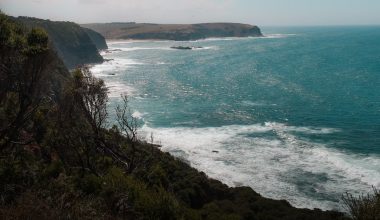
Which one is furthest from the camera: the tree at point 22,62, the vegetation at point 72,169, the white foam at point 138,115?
the white foam at point 138,115

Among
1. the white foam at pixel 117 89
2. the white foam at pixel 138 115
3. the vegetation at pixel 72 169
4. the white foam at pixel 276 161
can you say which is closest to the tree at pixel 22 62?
the vegetation at pixel 72 169

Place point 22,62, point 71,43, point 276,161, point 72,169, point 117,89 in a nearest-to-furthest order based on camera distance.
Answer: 1. point 22,62
2. point 72,169
3. point 276,161
4. point 117,89
5. point 71,43

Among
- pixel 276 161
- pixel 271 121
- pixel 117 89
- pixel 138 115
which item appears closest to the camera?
pixel 276 161

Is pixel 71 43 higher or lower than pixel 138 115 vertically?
higher

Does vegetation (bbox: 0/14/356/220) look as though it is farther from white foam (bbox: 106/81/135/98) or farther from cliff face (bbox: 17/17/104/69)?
cliff face (bbox: 17/17/104/69)

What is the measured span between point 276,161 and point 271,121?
59.7 ft

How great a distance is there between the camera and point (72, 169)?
30062 mm

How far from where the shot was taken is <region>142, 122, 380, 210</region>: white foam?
42.2 m

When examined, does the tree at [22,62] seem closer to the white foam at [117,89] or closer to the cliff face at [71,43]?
the white foam at [117,89]

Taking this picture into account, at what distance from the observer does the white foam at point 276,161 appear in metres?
42.2

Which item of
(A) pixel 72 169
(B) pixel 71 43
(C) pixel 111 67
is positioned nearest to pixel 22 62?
(A) pixel 72 169

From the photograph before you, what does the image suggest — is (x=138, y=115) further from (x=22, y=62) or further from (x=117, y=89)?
(x=22, y=62)

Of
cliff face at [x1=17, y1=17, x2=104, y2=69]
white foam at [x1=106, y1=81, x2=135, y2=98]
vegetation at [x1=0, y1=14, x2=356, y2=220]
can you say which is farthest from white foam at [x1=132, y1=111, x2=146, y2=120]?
cliff face at [x1=17, y1=17, x2=104, y2=69]

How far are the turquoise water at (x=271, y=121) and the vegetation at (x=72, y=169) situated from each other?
778cm
